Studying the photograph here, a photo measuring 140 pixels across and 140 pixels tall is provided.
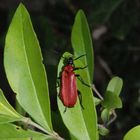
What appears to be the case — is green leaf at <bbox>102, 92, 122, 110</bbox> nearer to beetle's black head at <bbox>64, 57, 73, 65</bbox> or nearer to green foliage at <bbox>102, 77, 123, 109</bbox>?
green foliage at <bbox>102, 77, 123, 109</bbox>

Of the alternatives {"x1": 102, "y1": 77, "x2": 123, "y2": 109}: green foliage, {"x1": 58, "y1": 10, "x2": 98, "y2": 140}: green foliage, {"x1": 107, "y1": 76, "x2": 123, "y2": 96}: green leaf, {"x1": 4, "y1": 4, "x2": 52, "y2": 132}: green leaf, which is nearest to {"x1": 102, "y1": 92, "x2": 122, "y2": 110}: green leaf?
{"x1": 102, "y1": 77, "x2": 123, "y2": 109}: green foliage

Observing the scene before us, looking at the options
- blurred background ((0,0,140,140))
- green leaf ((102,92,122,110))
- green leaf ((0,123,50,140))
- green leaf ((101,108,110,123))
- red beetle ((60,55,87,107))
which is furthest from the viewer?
blurred background ((0,0,140,140))

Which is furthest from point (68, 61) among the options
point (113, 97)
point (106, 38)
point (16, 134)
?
point (106, 38)

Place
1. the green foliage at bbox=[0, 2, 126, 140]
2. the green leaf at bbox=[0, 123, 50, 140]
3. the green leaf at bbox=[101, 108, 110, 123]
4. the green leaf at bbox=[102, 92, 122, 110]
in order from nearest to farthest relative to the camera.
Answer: the green leaf at bbox=[0, 123, 50, 140], the green foliage at bbox=[0, 2, 126, 140], the green leaf at bbox=[102, 92, 122, 110], the green leaf at bbox=[101, 108, 110, 123]

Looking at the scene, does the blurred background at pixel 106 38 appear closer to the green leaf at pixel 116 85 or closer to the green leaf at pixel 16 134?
the green leaf at pixel 116 85

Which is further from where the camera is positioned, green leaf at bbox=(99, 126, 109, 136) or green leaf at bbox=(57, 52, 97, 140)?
green leaf at bbox=(99, 126, 109, 136)

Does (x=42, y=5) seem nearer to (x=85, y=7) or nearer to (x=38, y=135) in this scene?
(x=85, y=7)
